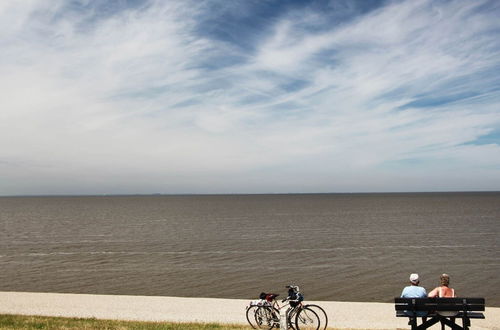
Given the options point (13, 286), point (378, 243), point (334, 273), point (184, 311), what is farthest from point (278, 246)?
point (184, 311)

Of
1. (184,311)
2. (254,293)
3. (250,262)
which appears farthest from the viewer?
(250,262)

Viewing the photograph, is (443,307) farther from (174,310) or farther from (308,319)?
(174,310)

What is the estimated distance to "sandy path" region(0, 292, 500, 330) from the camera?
18.5 m

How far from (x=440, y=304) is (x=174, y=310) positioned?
1337 cm

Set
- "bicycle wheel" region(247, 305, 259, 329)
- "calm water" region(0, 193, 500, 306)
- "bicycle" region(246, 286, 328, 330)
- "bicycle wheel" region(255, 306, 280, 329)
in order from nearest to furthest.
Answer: "bicycle" region(246, 286, 328, 330), "bicycle wheel" region(255, 306, 280, 329), "bicycle wheel" region(247, 305, 259, 329), "calm water" region(0, 193, 500, 306)

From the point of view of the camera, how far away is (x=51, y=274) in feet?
116

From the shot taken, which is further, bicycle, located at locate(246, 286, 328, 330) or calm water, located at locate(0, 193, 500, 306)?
calm water, located at locate(0, 193, 500, 306)

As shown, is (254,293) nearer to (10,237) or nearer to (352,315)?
(352,315)

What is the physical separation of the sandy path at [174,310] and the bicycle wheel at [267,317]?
3512mm

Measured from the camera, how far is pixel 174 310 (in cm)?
2114

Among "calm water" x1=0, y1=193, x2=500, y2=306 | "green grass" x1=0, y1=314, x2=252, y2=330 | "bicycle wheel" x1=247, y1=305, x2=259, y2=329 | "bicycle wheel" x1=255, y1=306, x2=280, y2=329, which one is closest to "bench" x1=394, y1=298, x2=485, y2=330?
"bicycle wheel" x1=255, y1=306, x2=280, y2=329

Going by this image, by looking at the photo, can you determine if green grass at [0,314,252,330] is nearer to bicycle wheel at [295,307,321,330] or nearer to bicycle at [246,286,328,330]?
bicycle at [246,286,328,330]

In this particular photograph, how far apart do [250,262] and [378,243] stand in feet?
70.6

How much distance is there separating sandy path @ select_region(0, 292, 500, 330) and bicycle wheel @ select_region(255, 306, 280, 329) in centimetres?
351
